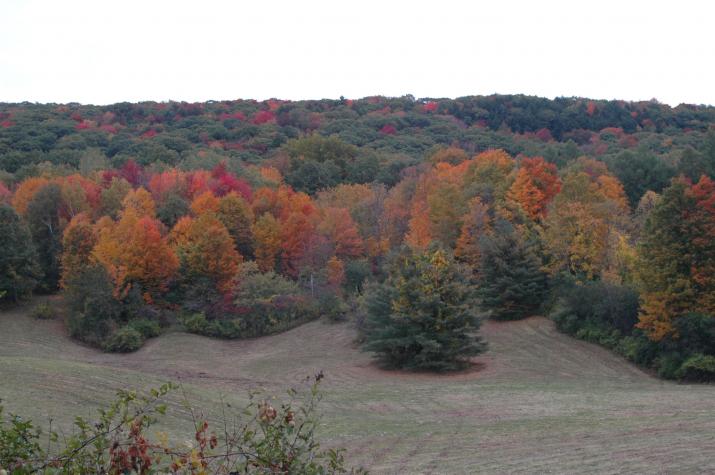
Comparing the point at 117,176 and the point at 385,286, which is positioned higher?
the point at 117,176

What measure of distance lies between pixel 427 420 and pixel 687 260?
1745 centimetres

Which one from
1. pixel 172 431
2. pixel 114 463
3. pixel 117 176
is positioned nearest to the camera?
pixel 114 463

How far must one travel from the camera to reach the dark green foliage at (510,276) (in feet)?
152

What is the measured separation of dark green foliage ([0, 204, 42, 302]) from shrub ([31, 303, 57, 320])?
1.66 meters

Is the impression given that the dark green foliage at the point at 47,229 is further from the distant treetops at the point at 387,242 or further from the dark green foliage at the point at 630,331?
the dark green foliage at the point at 630,331

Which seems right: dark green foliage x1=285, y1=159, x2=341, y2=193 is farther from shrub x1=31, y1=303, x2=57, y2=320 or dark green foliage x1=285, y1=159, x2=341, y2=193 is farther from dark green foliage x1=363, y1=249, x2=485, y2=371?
dark green foliage x1=363, y1=249, x2=485, y2=371

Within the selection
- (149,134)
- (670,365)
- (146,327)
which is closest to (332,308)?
(146,327)

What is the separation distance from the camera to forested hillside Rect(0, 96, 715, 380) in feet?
121

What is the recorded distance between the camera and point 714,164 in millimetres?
55719

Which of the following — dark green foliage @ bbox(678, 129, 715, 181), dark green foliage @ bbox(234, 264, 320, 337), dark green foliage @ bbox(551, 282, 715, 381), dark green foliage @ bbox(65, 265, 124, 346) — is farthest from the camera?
dark green foliage @ bbox(678, 129, 715, 181)

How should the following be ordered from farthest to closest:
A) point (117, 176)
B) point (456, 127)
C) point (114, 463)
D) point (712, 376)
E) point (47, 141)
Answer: point (456, 127) → point (47, 141) → point (117, 176) → point (712, 376) → point (114, 463)

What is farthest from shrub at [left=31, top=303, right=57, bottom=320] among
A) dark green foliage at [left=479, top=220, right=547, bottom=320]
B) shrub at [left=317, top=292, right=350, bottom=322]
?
dark green foliage at [left=479, top=220, right=547, bottom=320]

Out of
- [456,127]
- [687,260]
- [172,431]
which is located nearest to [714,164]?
[687,260]

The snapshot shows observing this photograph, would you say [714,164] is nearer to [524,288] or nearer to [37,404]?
[524,288]
